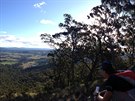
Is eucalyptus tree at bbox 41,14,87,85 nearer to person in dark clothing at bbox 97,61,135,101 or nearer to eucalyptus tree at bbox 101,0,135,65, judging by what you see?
eucalyptus tree at bbox 101,0,135,65

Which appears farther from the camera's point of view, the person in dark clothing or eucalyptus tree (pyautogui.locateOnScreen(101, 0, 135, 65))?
eucalyptus tree (pyautogui.locateOnScreen(101, 0, 135, 65))

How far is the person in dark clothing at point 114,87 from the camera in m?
4.95

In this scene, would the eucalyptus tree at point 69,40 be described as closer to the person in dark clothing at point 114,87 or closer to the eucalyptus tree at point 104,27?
the eucalyptus tree at point 104,27

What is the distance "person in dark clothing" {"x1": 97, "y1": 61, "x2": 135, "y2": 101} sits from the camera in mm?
4953

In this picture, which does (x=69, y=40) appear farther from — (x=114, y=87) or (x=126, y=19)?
(x=114, y=87)

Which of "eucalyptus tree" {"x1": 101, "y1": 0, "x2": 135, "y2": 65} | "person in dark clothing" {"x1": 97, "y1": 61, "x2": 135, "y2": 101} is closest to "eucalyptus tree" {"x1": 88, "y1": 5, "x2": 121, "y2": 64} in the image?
"eucalyptus tree" {"x1": 101, "y1": 0, "x2": 135, "y2": 65}

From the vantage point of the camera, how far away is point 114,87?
497cm

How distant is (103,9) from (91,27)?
8.70 feet

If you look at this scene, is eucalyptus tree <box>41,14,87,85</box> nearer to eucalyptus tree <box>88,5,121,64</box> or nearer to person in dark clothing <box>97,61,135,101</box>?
eucalyptus tree <box>88,5,121,64</box>

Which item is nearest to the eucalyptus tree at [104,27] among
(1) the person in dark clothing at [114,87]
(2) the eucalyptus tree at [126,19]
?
(2) the eucalyptus tree at [126,19]

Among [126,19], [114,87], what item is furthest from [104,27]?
[114,87]

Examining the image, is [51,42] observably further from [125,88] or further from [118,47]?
[125,88]

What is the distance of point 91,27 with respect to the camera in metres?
35.2

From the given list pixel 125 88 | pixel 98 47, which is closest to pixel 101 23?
pixel 98 47
